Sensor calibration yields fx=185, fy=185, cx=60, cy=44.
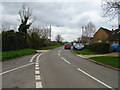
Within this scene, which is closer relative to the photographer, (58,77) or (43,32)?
(58,77)

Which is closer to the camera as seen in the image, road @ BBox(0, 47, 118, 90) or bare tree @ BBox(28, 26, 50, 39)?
road @ BBox(0, 47, 118, 90)

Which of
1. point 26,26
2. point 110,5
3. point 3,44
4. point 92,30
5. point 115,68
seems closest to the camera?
point 115,68

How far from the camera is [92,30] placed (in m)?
70.2

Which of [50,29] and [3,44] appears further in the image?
[50,29]

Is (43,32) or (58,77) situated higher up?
(43,32)

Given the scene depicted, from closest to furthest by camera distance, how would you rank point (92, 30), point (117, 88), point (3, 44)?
1. point (117, 88)
2. point (3, 44)
3. point (92, 30)

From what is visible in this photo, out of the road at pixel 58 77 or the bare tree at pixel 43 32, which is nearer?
the road at pixel 58 77

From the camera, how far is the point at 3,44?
2341 cm

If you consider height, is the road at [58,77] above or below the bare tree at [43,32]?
below

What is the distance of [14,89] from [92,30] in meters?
65.3

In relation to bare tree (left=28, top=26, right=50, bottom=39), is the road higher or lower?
lower

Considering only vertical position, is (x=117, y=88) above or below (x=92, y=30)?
below

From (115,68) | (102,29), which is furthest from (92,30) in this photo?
(115,68)

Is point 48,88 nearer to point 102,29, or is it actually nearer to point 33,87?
point 33,87
